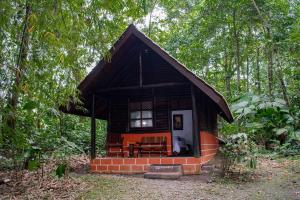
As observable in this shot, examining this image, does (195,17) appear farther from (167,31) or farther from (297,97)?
(297,97)

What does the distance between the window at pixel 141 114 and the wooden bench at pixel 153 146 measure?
22.0 inches

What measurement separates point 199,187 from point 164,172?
4.96 feet

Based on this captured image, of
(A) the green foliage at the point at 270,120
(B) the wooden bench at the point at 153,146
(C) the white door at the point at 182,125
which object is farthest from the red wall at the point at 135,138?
(A) the green foliage at the point at 270,120

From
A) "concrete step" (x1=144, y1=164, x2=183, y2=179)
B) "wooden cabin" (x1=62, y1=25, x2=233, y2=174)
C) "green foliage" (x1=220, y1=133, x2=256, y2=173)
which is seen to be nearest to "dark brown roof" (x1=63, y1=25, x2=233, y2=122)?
"wooden cabin" (x1=62, y1=25, x2=233, y2=174)

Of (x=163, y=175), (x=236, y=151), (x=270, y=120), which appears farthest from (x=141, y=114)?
(x=270, y=120)

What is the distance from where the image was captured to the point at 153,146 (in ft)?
30.2

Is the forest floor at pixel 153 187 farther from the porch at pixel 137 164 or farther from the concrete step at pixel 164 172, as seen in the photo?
the porch at pixel 137 164

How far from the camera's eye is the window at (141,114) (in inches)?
419

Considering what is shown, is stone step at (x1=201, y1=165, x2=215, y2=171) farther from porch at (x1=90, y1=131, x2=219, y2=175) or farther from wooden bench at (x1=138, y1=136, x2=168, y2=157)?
wooden bench at (x1=138, y1=136, x2=168, y2=157)

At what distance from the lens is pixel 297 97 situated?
1433 cm

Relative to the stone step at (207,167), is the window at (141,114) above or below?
above

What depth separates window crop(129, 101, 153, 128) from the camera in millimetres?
10641

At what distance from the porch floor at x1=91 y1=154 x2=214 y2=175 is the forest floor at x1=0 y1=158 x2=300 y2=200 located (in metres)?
0.44

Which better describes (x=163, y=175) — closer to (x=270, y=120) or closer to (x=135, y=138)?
(x=135, y=138)
